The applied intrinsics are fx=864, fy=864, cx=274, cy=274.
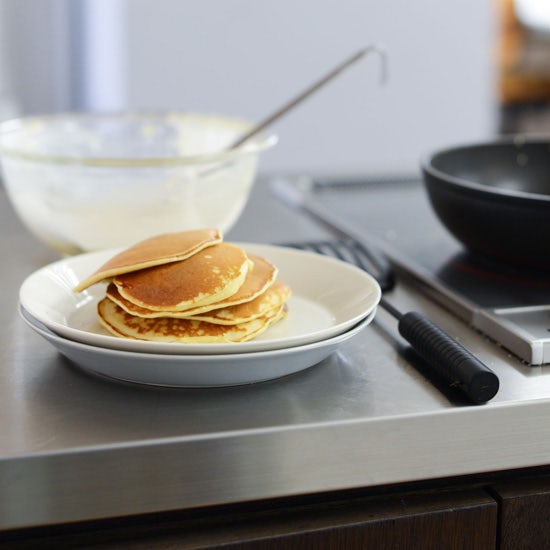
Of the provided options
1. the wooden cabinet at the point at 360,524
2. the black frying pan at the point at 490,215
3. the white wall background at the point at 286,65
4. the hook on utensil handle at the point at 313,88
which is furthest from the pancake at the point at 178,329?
the white wall background at the point at 286,65

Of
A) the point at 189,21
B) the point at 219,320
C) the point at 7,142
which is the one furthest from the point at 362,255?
the point at 189,21

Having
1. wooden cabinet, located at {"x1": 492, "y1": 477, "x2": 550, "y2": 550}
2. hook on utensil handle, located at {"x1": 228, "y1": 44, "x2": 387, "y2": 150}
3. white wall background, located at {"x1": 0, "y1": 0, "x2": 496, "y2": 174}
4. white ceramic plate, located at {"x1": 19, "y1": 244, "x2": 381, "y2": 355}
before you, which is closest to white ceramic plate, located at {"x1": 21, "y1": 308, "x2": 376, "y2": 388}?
white ceramic plate, located at {"x1": 19, "y1": 244, "x2": 381, "y2": 355}

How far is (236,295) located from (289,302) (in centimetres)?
12

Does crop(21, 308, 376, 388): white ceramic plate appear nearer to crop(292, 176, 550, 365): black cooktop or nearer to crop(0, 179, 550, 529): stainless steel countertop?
crop(0, 179, 550, 529): stainless steel countertop

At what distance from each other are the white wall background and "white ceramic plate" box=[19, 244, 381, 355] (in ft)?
4.67

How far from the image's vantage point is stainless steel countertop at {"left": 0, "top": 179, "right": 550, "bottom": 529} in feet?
1.64

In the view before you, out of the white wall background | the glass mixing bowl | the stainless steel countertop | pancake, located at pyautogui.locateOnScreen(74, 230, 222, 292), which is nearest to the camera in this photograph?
the stainless steel countertop

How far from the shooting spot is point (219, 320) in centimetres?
58

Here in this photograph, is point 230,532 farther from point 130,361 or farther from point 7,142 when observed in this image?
point 7,142

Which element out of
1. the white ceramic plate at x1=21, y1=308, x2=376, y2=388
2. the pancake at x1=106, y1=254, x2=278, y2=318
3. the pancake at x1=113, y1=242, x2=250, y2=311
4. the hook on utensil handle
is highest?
the hook on utensil handle

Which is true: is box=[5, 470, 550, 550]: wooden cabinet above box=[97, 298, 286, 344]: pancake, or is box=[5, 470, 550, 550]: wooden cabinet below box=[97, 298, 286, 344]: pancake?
below

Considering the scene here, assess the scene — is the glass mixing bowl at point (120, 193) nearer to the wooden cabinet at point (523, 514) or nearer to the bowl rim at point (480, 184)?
the bowl rim at point (480, 184)

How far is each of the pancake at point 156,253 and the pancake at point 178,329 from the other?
0.10ft

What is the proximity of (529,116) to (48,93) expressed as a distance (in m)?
2.55
